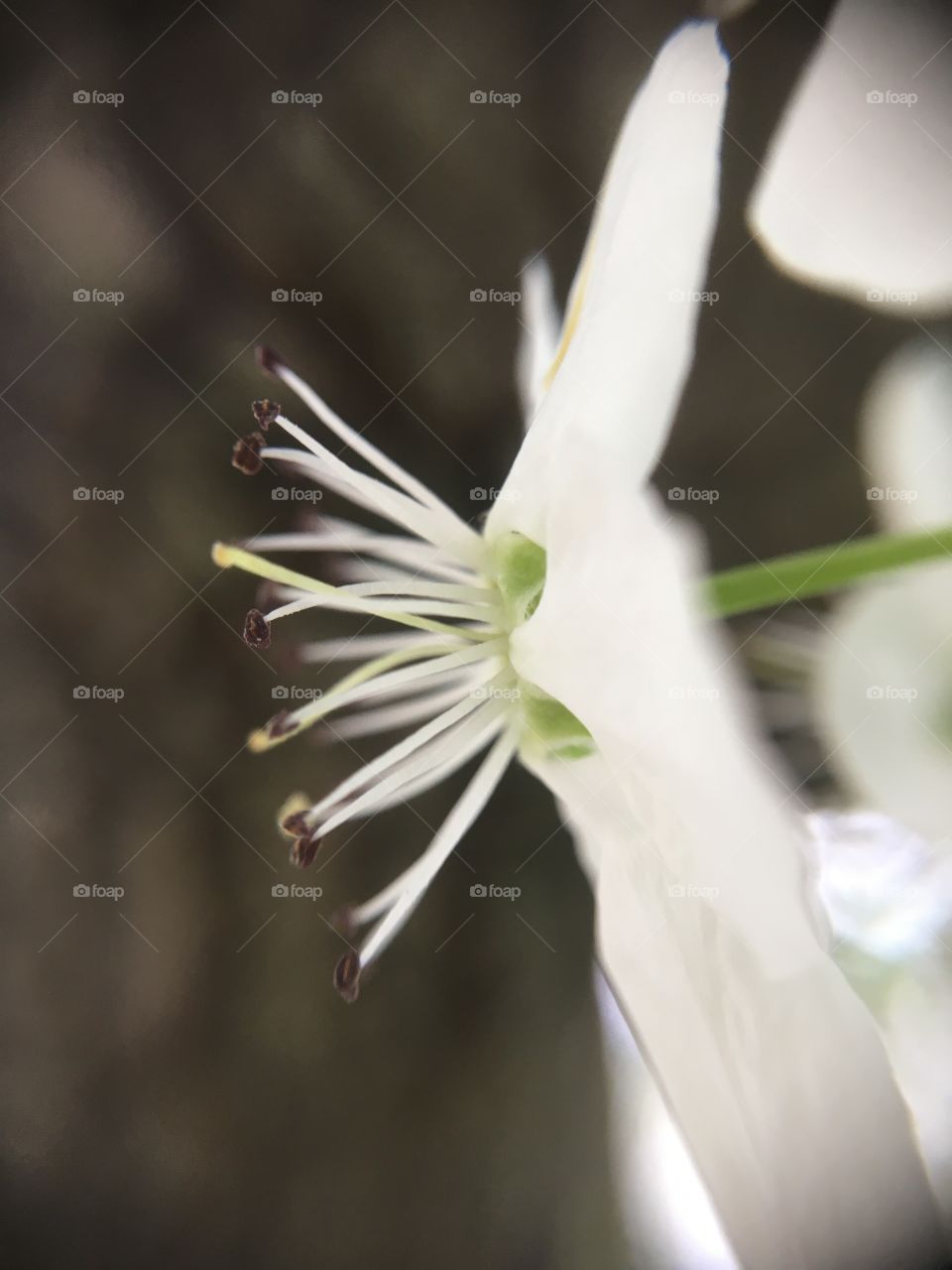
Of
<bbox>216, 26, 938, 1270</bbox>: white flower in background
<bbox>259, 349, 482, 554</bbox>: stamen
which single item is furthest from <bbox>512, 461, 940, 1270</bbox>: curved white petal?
<bbox>259, 349, 482, 554</bbox>: stamen

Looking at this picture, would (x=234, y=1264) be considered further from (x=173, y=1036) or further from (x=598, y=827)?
(x=598, y=827)

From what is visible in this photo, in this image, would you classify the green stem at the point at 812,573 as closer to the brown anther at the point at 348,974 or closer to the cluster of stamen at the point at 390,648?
the cluster of stamen at the point at 390,648

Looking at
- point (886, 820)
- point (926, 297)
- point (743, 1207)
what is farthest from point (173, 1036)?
point (926, 297)

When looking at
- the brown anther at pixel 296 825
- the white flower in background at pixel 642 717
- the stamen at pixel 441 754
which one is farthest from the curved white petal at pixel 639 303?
the brown anther at pixel 296 825

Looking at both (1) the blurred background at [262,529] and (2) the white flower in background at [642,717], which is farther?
(1) the blurred background at [262,529]

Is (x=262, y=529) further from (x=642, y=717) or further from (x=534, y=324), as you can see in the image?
(x=642, y=717)

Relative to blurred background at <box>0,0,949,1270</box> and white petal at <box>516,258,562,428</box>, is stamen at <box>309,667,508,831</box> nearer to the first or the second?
blurred background at <box>0,0,949,1270</box>
